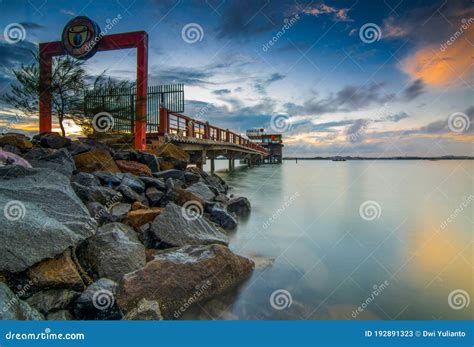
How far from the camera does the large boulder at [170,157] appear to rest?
899 cm

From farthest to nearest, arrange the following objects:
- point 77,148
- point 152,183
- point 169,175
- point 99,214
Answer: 1. point 169,175
2. point 77,148
3. point 152,183
4. point 99,214

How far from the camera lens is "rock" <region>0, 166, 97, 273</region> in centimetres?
254

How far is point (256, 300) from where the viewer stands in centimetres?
317

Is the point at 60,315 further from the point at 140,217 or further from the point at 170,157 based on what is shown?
the point at 170,157

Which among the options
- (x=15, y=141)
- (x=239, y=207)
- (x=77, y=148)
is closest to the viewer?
(x=15, y=141)

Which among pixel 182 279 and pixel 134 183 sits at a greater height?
pixel 134 183

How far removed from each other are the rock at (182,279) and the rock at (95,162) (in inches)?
142

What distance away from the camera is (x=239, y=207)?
7.57m

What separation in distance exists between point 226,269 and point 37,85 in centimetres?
932

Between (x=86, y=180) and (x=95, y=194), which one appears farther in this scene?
(x=86, y=180)

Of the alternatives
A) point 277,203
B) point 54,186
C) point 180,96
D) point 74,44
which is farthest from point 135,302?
point 180,96

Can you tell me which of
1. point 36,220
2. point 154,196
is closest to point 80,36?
point 154,196

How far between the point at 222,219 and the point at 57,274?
336 centimetres

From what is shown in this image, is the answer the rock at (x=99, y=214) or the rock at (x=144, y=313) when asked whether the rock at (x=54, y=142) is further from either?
the rock at (x=144, y=313)
